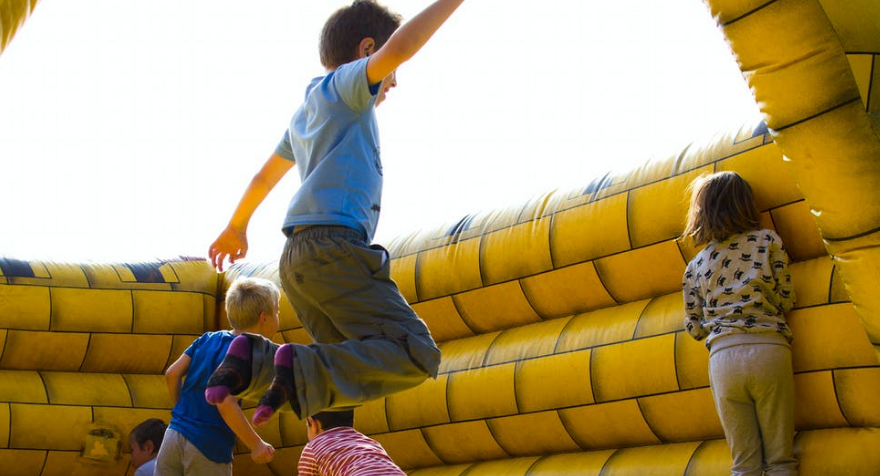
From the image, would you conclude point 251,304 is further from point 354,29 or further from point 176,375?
point 354,29

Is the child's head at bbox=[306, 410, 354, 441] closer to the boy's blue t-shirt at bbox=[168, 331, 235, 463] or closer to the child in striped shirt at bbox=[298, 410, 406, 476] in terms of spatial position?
the child in striped shirt at bbox=[298, 410, 406, 476]

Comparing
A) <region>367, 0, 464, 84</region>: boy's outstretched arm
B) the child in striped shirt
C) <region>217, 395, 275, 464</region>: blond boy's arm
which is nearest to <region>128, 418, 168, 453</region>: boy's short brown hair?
<region>217, 395, 275, 464</region>: blond boy's arm

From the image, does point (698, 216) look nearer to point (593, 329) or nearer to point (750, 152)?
point (750, 152)

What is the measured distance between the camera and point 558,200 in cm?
239

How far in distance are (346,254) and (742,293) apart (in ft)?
2.77

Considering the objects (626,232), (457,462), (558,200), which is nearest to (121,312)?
(457,462)

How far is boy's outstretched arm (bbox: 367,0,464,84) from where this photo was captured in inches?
50.8

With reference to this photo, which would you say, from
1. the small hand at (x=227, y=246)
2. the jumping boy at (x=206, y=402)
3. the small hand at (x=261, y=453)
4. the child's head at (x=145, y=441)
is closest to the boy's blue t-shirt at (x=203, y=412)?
the jumping boy at (x=206, y=402)

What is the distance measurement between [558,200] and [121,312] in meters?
1.49

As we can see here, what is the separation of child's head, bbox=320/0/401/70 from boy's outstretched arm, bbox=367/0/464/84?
247 mm

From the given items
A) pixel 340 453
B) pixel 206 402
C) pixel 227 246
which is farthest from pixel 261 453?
pixel 227 246

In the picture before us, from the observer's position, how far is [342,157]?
1432 millimetres

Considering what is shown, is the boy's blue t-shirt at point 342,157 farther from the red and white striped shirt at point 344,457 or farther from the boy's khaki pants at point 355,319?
the red and white striped shirt at point 344,457

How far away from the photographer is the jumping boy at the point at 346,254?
1288 mm
